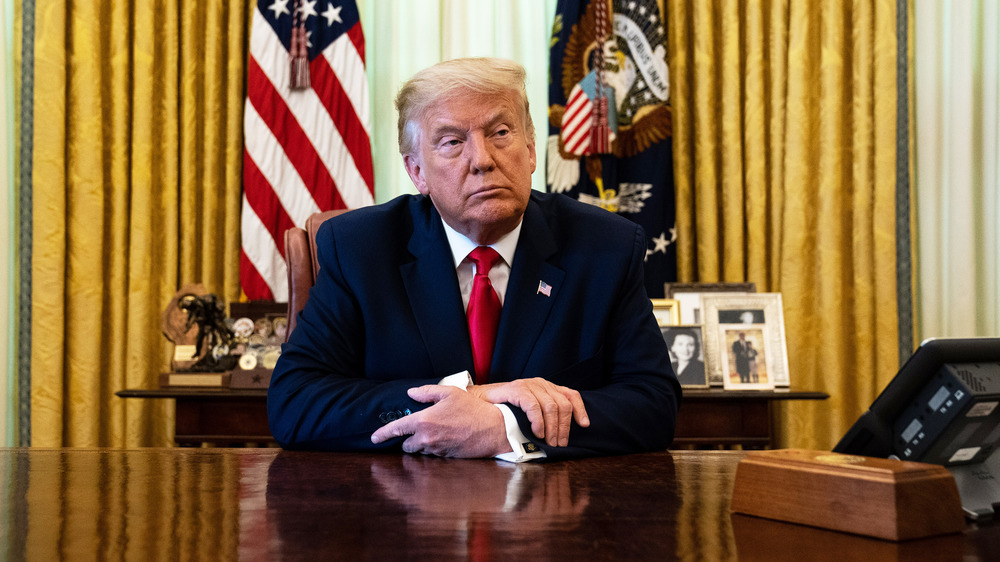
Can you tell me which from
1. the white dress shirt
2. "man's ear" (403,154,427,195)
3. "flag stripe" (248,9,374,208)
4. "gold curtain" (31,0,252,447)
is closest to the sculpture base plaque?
the white dress shirt

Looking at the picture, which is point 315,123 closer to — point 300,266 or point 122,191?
point 122,191

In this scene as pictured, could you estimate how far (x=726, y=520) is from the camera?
93 cm

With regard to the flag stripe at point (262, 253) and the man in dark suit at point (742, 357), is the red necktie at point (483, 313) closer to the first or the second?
the man in dark suit at point (742, 357)

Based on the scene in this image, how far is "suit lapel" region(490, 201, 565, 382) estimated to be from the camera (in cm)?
185

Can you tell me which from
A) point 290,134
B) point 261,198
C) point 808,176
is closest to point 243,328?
point 261,198

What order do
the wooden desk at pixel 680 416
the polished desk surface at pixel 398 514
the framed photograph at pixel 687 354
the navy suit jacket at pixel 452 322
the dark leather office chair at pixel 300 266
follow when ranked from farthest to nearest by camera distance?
the framed photograph at pixel 687 354 → the wooden desk at pixel 680 416 → the dark leather office chair at pixel 300 266 → the navy suit jacket at pixel 452 322 → the polished desk surface at pixel 398 514

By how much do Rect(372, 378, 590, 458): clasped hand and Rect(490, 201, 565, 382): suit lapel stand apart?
0.27m

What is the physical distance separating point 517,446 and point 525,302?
0.48 m

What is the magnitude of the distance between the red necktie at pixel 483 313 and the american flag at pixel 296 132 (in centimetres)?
195

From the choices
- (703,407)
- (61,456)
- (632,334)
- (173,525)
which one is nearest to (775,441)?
(703,407)

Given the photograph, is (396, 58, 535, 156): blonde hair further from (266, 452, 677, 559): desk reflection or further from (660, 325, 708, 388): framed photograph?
(660, 325, 708, 388): framed photograph

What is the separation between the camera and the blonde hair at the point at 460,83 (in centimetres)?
192

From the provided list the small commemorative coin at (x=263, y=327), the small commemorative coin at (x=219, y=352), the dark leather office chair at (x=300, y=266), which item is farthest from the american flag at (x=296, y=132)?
the dark leather office chair at (x=300, y=266)

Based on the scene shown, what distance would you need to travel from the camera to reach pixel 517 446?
1479 millimetres
